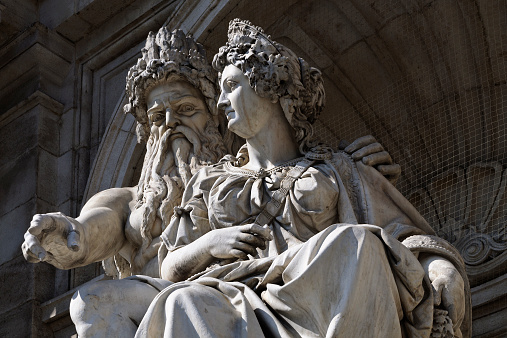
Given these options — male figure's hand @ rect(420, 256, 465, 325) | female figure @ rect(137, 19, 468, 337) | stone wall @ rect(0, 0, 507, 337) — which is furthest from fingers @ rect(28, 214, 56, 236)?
stone wall @ rect(0, 0, 507, 337)

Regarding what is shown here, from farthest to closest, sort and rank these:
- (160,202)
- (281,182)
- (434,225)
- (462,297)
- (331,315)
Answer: (434,225) → (160,202) → (281,182) → (462,297) → (331,315)

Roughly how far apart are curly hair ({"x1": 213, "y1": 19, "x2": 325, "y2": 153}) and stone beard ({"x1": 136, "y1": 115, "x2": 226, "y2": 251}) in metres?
0.51

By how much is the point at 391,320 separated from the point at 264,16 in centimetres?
291

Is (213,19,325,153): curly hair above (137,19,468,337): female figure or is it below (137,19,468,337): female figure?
above

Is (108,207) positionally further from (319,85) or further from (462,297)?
(462,297)

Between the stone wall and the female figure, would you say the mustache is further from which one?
the stone wall

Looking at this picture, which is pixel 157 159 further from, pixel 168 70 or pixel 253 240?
pixel 253 240

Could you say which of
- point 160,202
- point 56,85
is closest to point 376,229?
point 160,202

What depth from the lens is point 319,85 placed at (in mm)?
5668

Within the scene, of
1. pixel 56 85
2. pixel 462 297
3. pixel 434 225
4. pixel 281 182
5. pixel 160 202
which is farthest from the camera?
pixel 56 85

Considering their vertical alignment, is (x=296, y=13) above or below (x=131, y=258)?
above

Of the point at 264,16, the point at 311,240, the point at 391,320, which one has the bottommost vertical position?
the point at 391,320

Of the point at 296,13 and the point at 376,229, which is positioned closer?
the point at 376,229

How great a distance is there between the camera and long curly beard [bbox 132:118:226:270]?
591 cm
